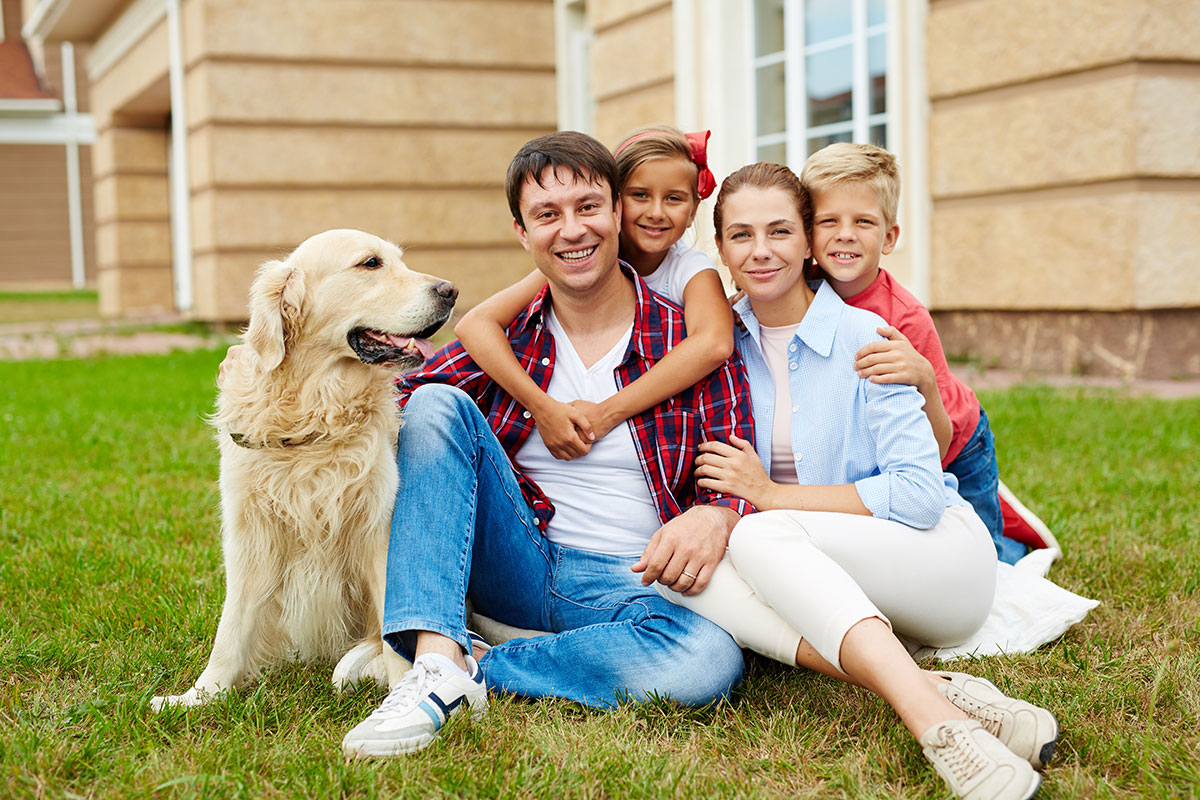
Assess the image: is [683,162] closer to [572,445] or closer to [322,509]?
[572,445]

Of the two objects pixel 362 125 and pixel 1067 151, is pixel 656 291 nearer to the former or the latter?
pixel 1067 151

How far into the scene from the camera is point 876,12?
7.23 metres

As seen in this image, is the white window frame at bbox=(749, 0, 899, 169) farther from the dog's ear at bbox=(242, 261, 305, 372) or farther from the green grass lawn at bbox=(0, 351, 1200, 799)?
the dog's ear at bbox=(242, 261, 305, 372)

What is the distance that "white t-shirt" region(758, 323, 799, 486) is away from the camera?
2.60 meters

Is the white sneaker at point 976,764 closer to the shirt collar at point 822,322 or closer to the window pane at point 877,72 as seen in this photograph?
the shirt collar at point 822,322

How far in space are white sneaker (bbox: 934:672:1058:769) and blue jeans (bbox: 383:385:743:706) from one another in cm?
54

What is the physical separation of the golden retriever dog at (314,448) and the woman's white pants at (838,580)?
747 mm

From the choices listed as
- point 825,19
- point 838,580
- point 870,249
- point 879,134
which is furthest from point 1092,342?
point 838,580

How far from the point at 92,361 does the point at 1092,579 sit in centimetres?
878

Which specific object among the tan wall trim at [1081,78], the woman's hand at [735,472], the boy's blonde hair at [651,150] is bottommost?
the woman's hand at [735,472]

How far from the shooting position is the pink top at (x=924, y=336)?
2.71m

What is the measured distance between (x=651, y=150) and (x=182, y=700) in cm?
187

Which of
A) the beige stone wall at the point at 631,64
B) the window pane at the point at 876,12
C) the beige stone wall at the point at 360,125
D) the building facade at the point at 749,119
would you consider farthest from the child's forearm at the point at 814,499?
the beige stone wall at the point at 360,125

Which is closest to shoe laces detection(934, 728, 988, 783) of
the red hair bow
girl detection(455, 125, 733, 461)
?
girl detection(455, 125, 733, 461)
